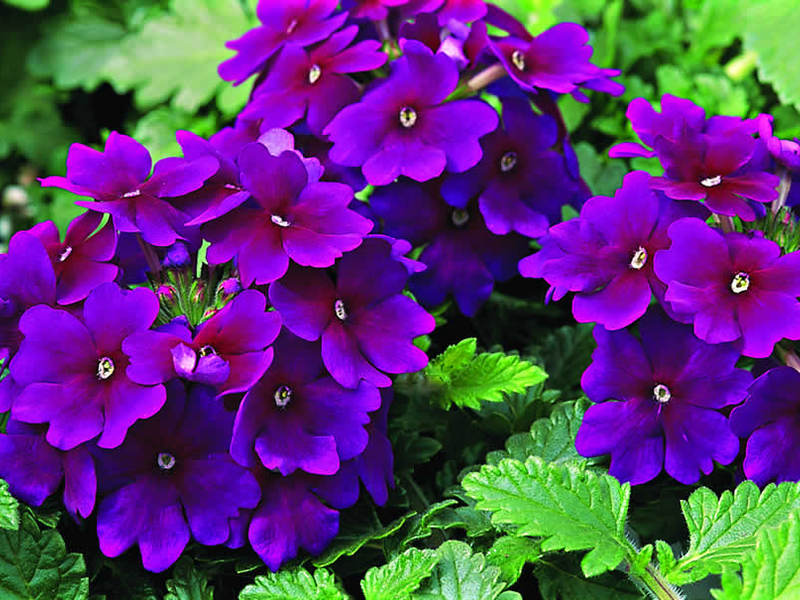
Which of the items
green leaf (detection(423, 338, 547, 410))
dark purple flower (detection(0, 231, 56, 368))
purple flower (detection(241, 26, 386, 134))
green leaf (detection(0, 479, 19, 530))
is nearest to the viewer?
green leaf (detection(0, 479, 19, 530))

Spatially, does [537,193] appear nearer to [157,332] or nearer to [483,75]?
[483,75]

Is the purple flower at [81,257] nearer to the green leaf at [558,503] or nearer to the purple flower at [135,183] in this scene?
the purple flower at [135,183]

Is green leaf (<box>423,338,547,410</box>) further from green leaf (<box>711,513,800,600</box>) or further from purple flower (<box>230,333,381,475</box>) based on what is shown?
green leaf (<box>711,513,800,600</box>)

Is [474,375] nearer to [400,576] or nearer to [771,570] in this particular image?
[400,576]

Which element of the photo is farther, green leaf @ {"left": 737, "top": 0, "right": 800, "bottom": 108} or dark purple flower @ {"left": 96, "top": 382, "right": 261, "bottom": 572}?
green leaf @ {"left": 737, "top": 0, "right": 800, "bottom": 108}

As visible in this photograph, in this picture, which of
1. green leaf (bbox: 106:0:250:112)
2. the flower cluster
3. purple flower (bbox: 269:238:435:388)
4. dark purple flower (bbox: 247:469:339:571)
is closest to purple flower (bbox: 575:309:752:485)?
the flower cluster

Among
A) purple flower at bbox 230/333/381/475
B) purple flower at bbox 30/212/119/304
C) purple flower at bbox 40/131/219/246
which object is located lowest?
purple flower at bbox 230/333/381/475

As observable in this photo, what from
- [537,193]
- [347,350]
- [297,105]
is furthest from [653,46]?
[347,350]

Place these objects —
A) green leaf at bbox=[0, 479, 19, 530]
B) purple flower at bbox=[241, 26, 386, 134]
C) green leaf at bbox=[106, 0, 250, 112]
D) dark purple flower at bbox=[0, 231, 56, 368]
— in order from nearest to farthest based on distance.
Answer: green leaf at bbox=[0, 479, 19, 530] < dark purple flower at bbox=[0, 231, 56, 368] < purple flower at bbox=[241, 26, 386, 134] < green leaf at bbox=[106, 0, 250, 112]
